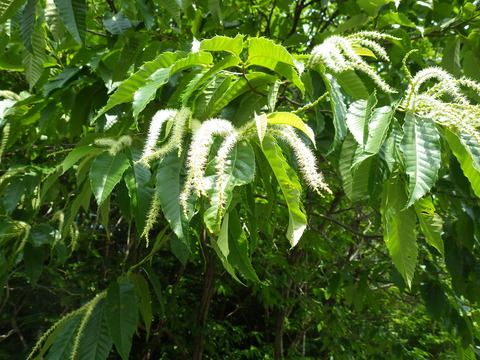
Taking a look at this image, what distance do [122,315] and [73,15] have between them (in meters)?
0.79

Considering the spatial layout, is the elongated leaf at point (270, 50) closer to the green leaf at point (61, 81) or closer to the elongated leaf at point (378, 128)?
the elongated leaf at point (378, 128)

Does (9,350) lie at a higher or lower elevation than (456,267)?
lower

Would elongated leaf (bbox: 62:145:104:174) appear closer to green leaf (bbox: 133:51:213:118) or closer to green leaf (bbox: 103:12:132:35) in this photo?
green leaf (bbox: 133:51:213:118)

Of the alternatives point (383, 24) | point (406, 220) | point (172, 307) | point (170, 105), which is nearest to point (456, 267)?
point (383, 24)

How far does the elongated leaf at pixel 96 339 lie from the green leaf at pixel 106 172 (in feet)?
1.46

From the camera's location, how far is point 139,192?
3.50ft

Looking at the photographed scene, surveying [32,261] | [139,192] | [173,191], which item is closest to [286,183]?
[173,191]

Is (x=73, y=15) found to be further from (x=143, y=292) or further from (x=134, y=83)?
(x=143, y=292)

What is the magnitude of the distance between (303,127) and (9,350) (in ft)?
11.5

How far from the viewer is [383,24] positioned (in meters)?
1.75

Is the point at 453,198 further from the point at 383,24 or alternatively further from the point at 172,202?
the point at 172,202

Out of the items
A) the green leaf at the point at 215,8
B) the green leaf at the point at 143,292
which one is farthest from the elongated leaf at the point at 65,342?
the green leaf at the point at 215,8

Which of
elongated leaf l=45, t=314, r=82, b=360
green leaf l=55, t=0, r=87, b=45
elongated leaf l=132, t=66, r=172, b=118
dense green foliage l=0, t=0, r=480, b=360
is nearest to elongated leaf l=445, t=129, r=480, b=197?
dense green foliage l=0, t=0, r=480, b=360

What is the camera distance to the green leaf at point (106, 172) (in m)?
0.97
